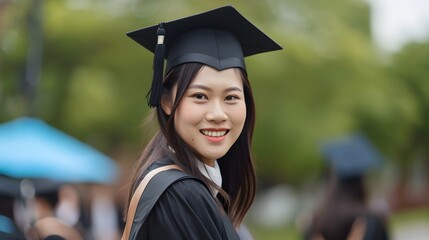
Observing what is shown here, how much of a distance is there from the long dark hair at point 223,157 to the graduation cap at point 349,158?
10.6 feet

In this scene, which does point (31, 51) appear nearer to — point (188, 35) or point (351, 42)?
point (351, 42)

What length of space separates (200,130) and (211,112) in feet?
0.24

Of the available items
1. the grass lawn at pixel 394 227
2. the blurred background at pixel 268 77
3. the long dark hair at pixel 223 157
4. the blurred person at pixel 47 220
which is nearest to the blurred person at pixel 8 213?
the blurred person at pixel 47 220

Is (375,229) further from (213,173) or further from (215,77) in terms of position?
(215,77)

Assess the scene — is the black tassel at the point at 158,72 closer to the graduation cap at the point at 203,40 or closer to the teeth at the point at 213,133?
the graduation cap at the point at 203,40

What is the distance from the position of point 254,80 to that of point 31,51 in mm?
6151

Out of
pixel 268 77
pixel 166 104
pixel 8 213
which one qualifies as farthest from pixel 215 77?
pixel 268 77

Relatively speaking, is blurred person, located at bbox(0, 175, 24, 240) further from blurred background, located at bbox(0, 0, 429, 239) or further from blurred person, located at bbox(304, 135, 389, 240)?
blurred background, located at bbox(0, 0, 429, 239)

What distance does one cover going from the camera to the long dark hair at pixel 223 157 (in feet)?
10.5

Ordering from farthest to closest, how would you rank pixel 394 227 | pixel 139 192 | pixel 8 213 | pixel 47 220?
pixel 394 227 → pixel 47 220 → pixel 8 213 → pixel 139 192

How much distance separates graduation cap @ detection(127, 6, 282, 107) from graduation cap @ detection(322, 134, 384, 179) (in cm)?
324

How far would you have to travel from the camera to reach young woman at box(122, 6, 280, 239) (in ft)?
9.95

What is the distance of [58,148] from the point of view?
1063cm

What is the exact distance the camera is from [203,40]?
3.38 metres
